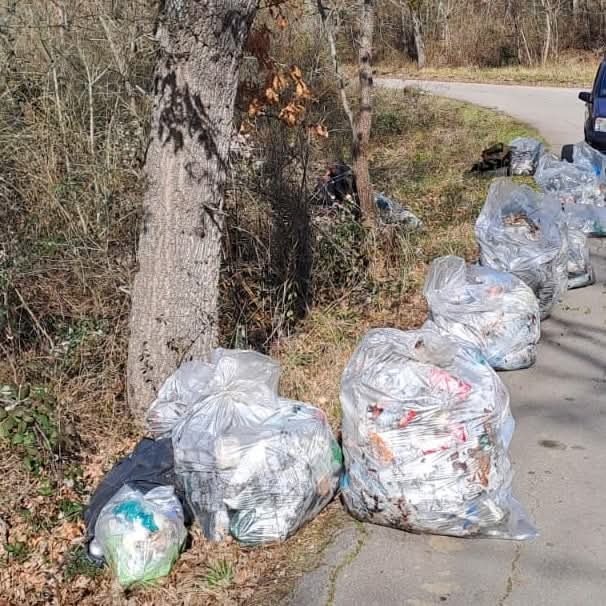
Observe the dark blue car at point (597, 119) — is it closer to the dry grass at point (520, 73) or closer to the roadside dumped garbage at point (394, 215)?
the roadside dumped garbage at point (394, 215)

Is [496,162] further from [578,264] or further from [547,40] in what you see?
[547,40]

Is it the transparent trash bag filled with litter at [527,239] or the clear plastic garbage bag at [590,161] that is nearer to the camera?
the transparent trash bag filled with litter at [527,239]

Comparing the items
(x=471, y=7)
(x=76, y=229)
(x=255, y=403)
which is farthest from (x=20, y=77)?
(x=471, y=7)

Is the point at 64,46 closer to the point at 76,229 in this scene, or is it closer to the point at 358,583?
the point at 76,229

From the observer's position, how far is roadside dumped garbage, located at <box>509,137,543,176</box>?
1079 centimetres

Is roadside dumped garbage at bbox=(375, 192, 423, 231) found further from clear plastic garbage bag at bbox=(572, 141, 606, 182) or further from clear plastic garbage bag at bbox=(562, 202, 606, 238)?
clear plastic garbage bag at bbox=(572, 141, 606, 182)

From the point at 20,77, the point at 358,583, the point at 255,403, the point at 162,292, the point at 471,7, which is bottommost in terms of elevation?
the point at 358,583

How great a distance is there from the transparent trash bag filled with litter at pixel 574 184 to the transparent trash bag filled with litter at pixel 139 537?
626 centimetres

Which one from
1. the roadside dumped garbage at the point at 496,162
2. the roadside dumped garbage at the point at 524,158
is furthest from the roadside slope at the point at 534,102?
the roadside dumped garbage at the point at 524,158

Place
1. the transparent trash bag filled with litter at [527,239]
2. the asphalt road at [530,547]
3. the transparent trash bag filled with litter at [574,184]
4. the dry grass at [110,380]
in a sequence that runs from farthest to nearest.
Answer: the transparent trash bag filled with litter at [574,184]
the transparent trash bag filled with litter at [527,239]
the dry grass at [110,380]
the asphalt road at [530,547]

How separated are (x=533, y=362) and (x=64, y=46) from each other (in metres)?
4.89

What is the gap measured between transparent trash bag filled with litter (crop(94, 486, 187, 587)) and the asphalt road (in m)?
0.61

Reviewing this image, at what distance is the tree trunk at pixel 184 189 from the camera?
449 cm

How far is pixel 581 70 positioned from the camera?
25.2m
